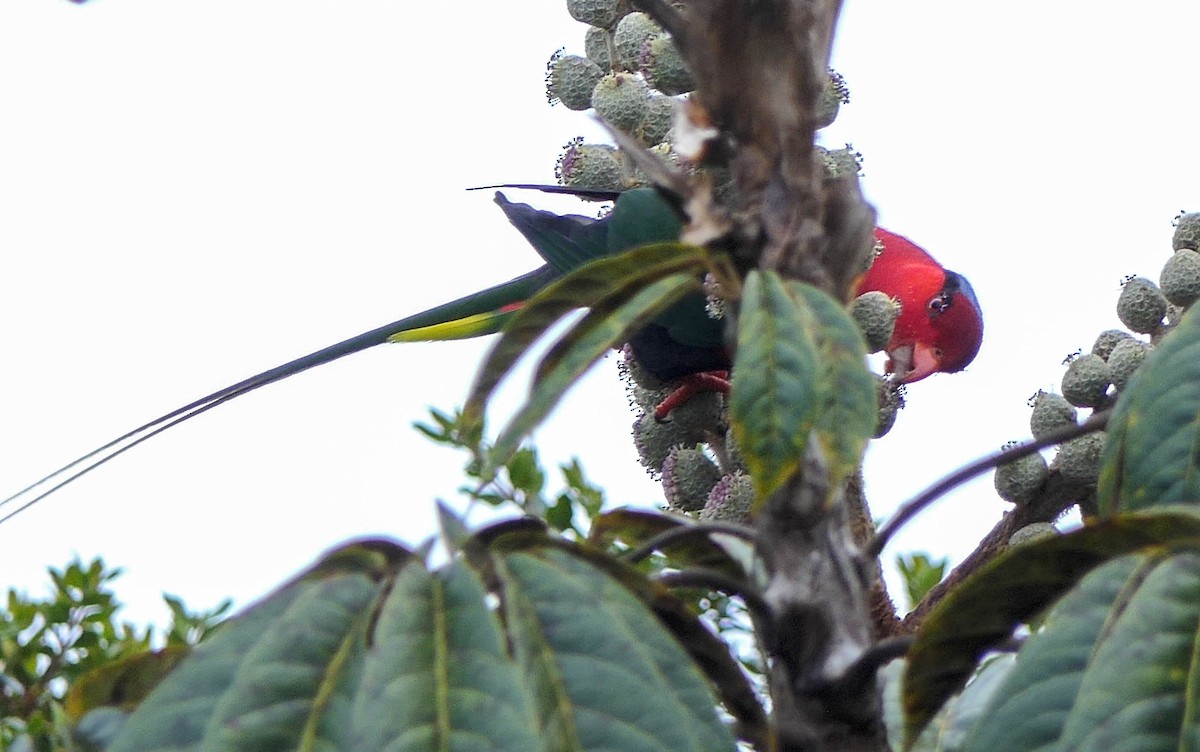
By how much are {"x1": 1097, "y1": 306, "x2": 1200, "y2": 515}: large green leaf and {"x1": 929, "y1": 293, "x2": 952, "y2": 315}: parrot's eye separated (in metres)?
2.31

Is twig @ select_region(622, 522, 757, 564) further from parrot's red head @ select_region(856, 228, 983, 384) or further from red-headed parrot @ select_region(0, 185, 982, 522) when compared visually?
parrot's red head @ select_region(856, 228, 983, 384)

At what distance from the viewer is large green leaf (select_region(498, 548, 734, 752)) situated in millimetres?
487

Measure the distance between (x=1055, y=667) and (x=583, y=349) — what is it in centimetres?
24

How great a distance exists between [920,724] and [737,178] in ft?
0.95

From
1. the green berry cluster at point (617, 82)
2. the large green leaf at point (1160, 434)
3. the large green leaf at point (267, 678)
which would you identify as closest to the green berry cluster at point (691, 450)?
the green berry cluster at point (617, 82)

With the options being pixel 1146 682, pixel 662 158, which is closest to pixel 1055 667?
A: pixel 1146 682

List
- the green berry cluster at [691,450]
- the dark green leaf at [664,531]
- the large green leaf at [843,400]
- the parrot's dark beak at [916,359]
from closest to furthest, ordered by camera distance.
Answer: the large green leaf at [843,400], the dark green leaf at [664,531], the green berry cluster at [691,450], the parrot's dark beak at [916,359]

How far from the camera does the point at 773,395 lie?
55 cm

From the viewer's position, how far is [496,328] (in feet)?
7.14

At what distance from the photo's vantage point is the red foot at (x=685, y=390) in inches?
69.4

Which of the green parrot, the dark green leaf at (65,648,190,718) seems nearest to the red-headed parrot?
the green parrot

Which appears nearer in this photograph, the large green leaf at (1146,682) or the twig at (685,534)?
the large green leaf at (1146,682)

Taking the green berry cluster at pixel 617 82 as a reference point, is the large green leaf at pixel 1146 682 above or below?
below

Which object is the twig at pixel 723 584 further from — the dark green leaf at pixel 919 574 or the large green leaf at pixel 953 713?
the dark green leaf at pixel 919 574
